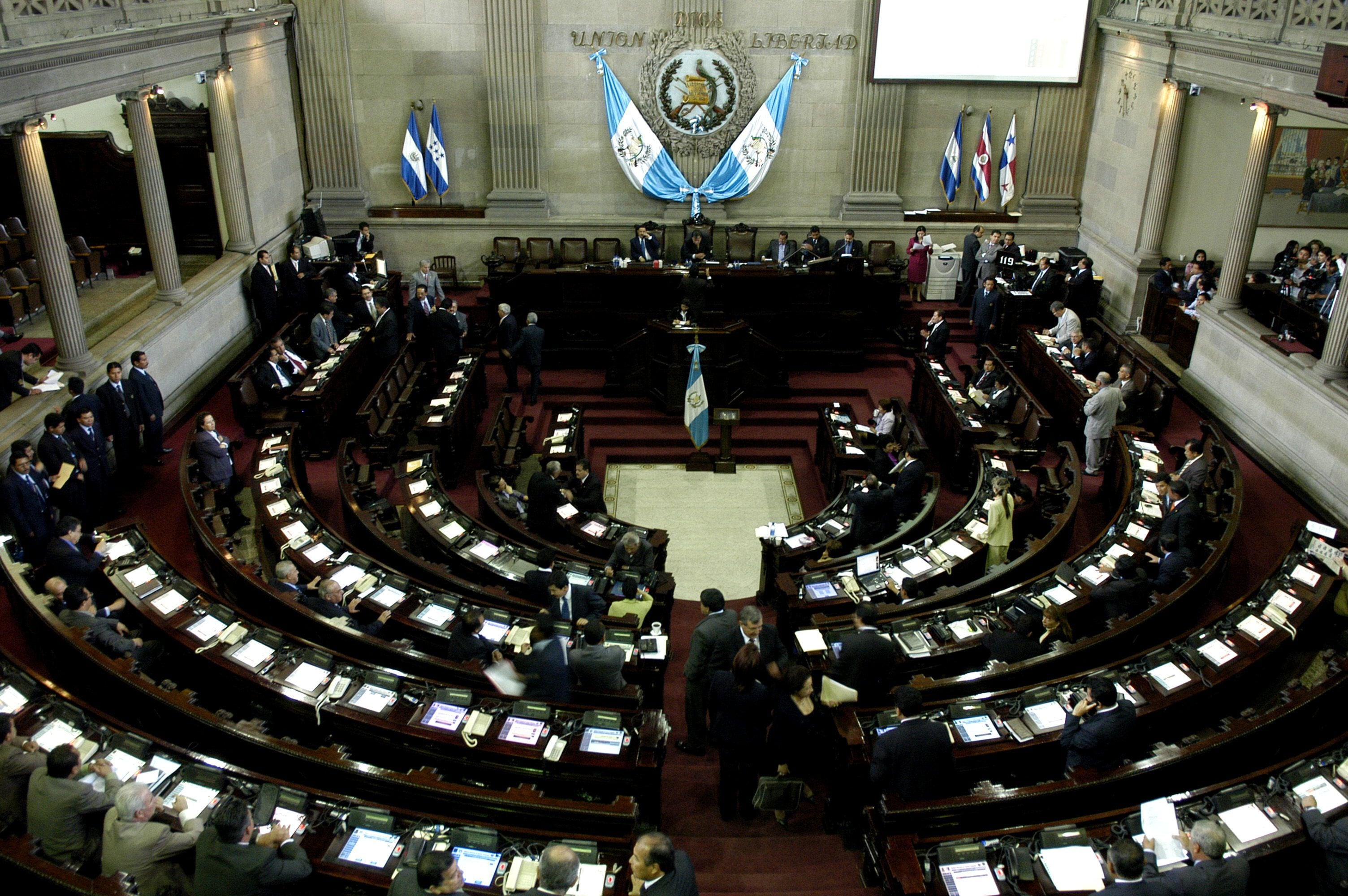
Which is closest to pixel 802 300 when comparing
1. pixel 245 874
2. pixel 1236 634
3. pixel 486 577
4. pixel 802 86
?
pixel 802 86

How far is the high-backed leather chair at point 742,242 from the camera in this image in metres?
18.5

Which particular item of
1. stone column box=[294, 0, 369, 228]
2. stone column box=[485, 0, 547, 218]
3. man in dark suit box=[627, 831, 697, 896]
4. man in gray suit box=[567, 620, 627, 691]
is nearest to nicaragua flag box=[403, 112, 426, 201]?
stone column box=[294, 0, 369, 228]

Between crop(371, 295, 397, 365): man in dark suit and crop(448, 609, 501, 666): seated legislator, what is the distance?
25.8 ft

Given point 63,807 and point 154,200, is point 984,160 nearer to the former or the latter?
point 154,200

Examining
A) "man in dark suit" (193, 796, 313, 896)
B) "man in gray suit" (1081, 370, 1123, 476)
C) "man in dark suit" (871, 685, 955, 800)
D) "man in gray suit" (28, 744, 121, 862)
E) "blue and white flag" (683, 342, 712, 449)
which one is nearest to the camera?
"man in dark suit" (193, 796, 313, 896)

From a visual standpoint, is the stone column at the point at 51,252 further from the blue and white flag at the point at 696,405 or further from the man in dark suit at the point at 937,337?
the man in dark suit at the point at 937,337

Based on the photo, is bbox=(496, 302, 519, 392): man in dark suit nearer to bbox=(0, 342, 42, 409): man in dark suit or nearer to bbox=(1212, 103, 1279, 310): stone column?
bbox=(0, 342, 42, 409): man in dark suit

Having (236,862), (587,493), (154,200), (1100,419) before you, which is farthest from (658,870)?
(154,200)

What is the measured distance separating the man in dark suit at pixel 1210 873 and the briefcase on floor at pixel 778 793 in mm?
2370

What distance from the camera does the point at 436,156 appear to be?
18.6 metres

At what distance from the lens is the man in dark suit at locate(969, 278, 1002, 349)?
1638 centimetres

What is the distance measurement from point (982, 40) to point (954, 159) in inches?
79.1

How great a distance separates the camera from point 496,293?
667 inches

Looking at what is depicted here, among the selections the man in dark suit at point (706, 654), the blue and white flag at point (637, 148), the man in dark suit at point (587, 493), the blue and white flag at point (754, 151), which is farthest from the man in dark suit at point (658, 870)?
the blue and white flag at point (637, 148)
